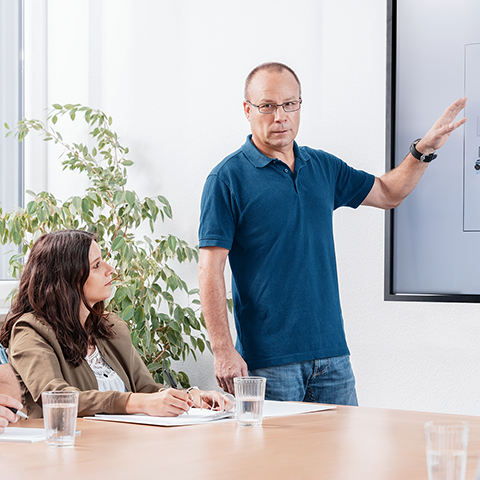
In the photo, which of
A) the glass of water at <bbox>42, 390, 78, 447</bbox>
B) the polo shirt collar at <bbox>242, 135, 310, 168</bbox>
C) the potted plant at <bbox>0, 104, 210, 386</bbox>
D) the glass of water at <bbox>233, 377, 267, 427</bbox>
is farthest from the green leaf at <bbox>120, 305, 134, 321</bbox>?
the glass of water at <bbox>42, 390, 78, 447</bbox>

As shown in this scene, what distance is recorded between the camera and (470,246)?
2348 mm

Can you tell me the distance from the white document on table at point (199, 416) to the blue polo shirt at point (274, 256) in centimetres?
39

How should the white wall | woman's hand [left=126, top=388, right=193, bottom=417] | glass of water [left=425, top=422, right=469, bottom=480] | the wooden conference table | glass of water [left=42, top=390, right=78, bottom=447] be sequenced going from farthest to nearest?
the white wall
woman's hand [left=126, top=388, right=193, bottom=417]
glass of water [left=42, top=390, right=78, bottom=447]
the wooden conference table
glass of water [left=425, top=422, right=469, bottom=480]

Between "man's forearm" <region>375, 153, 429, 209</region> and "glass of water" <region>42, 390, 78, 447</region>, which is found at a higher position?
"man's forearm" <region>375, 153, 429, 209</region>

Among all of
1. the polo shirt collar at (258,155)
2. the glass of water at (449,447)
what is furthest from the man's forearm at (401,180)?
the glass of water at (449,447)

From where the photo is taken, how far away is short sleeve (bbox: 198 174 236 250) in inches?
79.4

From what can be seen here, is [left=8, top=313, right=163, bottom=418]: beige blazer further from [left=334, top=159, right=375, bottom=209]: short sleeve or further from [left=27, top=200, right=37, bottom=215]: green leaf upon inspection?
[left=27, top=200, right=37, bottom=215]: green leaf

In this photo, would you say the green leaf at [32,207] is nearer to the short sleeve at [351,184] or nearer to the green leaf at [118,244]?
the green leaf at [118,244]

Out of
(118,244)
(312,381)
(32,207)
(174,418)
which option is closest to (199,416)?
(174,418)

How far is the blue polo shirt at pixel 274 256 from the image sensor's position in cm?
201

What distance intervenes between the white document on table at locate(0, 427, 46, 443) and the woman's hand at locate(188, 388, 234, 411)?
402 millimetres

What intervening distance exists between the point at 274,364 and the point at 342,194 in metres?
0.62

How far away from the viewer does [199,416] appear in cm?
148

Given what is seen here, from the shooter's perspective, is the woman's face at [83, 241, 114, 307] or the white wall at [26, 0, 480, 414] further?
the white wall at [26, 0, 480, 414]
